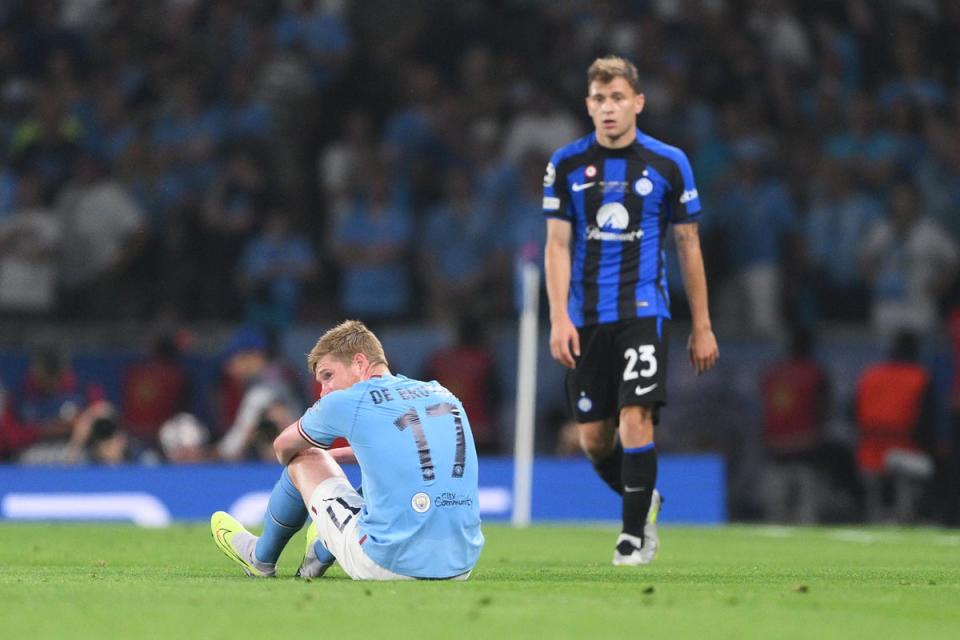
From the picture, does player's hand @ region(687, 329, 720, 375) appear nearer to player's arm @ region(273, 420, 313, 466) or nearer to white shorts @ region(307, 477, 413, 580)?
white shorts @ region(307, 477, 413, 580)

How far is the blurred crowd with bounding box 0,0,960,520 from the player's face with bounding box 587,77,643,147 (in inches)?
298

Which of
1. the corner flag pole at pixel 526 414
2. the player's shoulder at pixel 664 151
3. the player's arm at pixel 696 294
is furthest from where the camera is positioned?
the corner flag pole at pixel 526 414

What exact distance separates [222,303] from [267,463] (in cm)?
312

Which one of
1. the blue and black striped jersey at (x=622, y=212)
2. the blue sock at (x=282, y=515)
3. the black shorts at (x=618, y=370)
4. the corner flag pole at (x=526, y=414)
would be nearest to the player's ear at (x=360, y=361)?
the blue sock at (x=282, y=515)

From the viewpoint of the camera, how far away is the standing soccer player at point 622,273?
30.5 feet

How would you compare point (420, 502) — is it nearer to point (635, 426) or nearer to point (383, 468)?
point (383, 468)

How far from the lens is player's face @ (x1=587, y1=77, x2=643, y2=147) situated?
938 cm

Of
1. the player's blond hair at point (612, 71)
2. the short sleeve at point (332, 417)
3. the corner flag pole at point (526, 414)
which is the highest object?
the player's blond hair at point (612, 71)

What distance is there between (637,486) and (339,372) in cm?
230

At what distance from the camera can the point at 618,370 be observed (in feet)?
30.9

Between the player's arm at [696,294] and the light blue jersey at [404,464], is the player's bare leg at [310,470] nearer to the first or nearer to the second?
the light blue jersey at [404,464]

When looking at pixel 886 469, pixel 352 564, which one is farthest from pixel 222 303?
pixel 352 564

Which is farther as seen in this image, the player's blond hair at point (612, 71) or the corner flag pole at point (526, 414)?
the corner flag pole at point (526, 414)

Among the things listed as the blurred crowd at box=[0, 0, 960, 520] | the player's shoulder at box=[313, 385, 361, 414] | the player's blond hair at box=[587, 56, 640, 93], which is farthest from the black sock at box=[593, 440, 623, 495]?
the blurred crowd at box=[0, 0, 960, 520]
